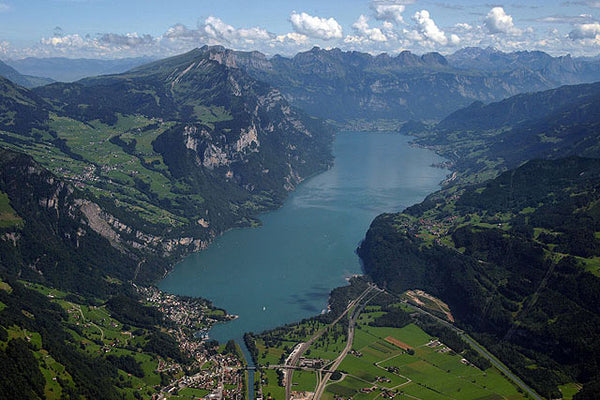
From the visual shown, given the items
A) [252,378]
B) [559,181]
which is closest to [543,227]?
[559,181]

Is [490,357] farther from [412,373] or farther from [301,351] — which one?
[301,351]

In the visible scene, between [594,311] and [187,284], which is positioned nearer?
[594,311]

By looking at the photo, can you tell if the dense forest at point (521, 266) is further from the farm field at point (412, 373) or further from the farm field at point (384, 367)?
the farm field at point (384, 367)

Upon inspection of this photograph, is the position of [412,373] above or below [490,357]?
below

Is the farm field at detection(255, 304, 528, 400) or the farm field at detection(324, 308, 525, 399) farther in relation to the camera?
the farm field at detection(255, 304, 528, 400)

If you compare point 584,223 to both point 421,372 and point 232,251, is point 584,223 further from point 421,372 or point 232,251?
point 232,251

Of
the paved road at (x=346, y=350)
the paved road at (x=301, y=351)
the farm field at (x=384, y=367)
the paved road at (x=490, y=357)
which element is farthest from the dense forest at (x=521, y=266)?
the paved road at (x=301, y=351)

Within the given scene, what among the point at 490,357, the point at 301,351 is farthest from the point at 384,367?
the point at 490,357

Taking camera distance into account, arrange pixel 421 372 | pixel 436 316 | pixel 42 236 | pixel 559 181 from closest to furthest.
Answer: pixel 421 372 < pixel 436 316 < pixel 42 236 < pixel 559 181

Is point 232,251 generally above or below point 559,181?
below

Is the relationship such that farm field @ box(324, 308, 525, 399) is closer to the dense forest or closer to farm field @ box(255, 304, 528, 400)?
farm field @ box(255, 304, 528, 400)

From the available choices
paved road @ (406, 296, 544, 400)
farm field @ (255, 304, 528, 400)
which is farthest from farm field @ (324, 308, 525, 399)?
paved road @ (406, 296, 544, 400)
